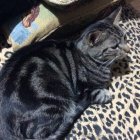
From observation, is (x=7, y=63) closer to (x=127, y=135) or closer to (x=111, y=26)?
(x=111, y=26)

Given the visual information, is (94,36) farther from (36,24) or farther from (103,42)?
(36,24)

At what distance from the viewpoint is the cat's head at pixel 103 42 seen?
1711 millimetres

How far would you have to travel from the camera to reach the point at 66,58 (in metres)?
1.75

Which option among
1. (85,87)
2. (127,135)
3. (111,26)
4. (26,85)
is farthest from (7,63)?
(127,135)

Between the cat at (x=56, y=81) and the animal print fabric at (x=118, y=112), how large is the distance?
0.11ft

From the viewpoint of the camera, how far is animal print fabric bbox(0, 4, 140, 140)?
5.59 ft

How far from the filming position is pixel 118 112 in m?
1.78

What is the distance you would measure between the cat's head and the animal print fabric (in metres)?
0.15

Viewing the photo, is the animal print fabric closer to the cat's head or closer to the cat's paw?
the cat's paw

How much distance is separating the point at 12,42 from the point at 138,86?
0.59 m

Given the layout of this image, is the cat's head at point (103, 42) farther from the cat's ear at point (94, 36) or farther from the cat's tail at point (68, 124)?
the cat's tail at point (68, 124)

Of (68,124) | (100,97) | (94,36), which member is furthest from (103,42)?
(68,124)

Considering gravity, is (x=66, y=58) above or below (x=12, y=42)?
below

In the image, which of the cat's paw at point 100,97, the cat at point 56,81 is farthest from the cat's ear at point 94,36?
the cat's paw at point 100,97
